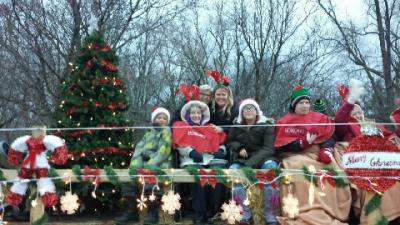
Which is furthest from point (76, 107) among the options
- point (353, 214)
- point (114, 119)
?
point (353, 214)

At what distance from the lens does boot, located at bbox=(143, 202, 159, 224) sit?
6.00m

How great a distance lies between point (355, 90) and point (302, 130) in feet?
2.56

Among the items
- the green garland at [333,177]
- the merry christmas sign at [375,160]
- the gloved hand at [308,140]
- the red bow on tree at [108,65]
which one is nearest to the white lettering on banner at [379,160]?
the merry christmas sign at [375,160]

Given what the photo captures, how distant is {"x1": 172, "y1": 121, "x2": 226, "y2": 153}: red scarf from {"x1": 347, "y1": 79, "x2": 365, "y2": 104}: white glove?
63.5 inches

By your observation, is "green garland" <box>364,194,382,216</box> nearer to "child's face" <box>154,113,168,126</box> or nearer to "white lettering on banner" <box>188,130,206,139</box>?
"white lettering on banner" <box>188,130,206,139</box>

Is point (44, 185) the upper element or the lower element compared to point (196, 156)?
lower

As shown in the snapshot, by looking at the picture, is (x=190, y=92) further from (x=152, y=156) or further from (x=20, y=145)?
(x=20, y=145)

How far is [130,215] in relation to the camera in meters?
6.23

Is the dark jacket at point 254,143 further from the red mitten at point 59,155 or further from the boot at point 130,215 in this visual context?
the red mitten at point 59,155

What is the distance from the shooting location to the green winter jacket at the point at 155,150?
6094 millimetres

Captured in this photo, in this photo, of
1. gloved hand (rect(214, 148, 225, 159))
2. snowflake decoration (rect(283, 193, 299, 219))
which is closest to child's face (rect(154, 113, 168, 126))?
gloved hand (rect(214, 148, 225, 159))

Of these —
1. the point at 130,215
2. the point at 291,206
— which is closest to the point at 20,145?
the point at 130,215

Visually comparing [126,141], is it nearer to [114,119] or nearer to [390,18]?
[114,119]

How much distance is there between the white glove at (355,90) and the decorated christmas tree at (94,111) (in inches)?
128
